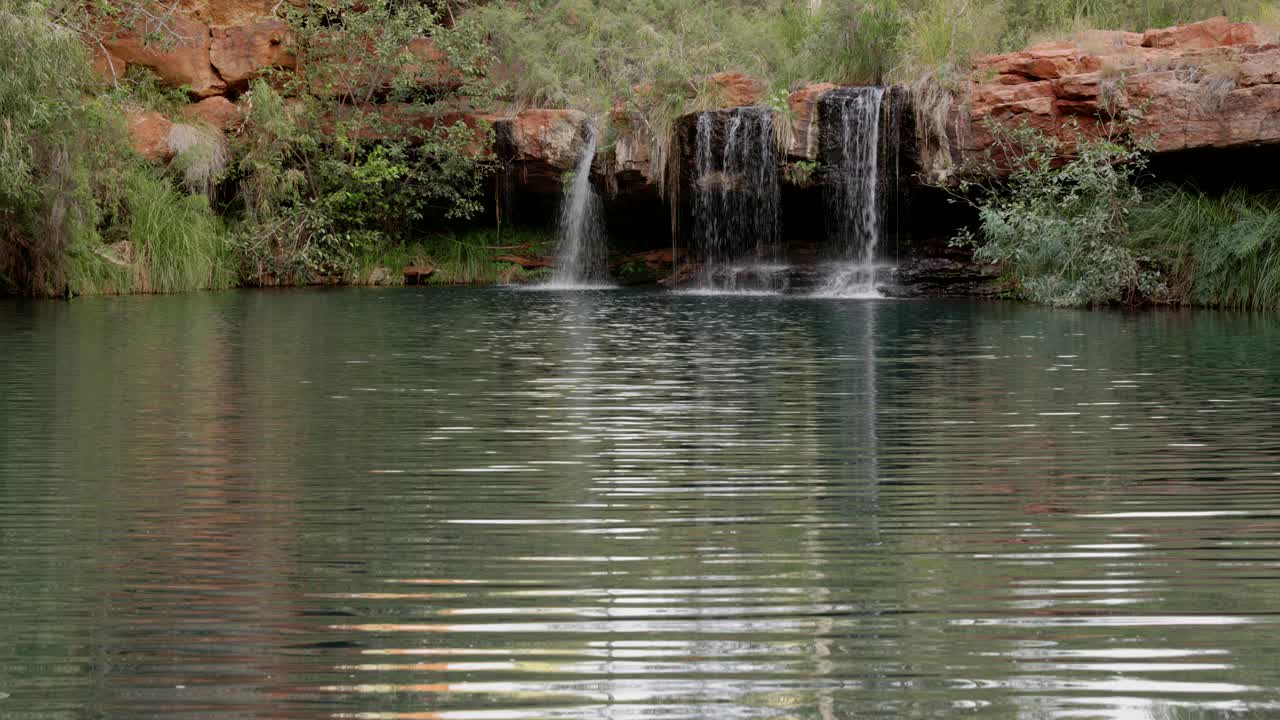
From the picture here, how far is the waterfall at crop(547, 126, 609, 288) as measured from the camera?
97.3 ft

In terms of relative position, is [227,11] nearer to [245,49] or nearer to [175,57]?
[245,49]

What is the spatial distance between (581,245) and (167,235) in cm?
804

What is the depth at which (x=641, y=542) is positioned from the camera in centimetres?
546

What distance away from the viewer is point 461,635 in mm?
4199

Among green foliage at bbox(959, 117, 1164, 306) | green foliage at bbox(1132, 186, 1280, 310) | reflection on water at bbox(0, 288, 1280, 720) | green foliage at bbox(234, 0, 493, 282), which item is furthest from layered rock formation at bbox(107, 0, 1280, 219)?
reflection on water at bbox(0, 288, 1280, 720)

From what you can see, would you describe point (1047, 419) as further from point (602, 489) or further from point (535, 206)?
point (535, 206)

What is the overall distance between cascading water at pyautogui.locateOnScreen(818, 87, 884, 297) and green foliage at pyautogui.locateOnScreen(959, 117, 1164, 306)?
2.81 meters

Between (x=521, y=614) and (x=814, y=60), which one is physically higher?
(x=814, y=60)

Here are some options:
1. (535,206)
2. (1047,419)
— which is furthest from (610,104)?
(1047,419)

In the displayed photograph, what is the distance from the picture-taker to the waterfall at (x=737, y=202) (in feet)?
83.8

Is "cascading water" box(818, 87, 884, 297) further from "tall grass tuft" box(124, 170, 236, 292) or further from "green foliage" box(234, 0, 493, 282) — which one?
"tall grass tuft" box(124, 170, 236, 292)

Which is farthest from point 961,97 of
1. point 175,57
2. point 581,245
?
point 175,57

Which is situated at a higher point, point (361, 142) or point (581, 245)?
point (361, 142)

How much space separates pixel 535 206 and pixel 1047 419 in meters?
22.7
